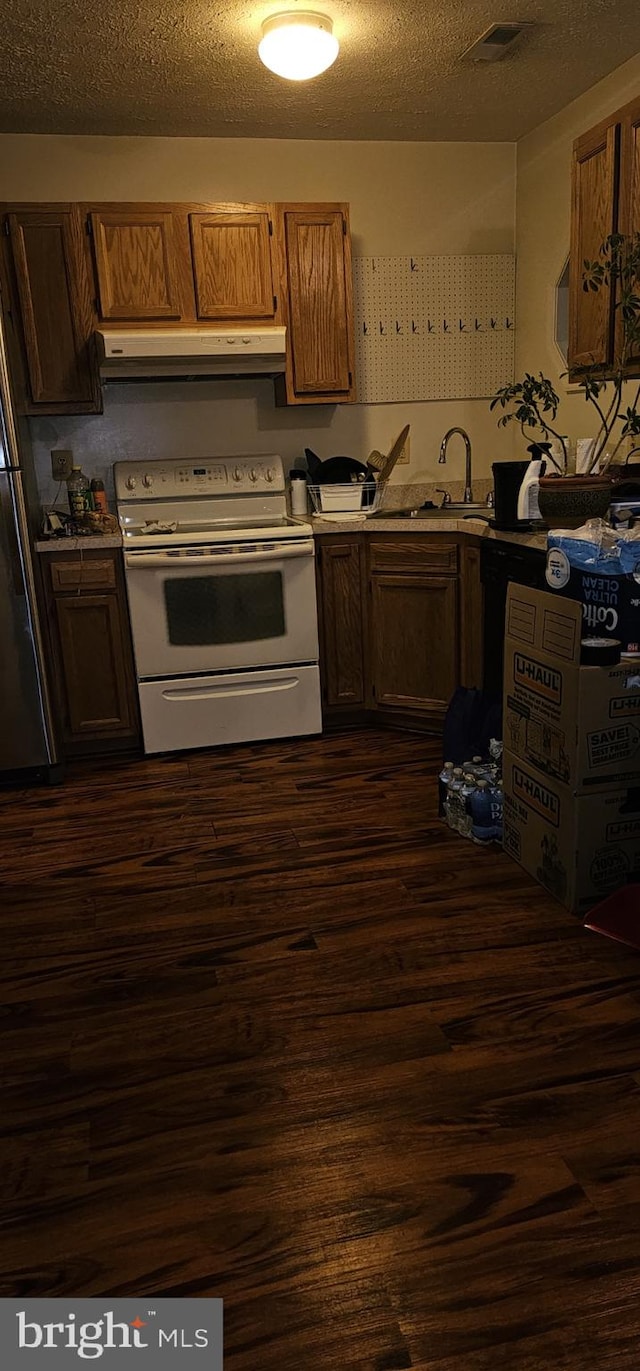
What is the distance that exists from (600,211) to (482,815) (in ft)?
6.39

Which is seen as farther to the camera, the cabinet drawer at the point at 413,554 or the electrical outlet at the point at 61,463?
the electrical outlet at the point at 61,463

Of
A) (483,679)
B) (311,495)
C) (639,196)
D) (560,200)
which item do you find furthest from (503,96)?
(483,679)

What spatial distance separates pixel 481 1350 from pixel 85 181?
13.3 feet

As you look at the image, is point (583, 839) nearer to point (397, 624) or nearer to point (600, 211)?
point (397, 624)

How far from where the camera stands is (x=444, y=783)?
9.43 feet

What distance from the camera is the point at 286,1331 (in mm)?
1266

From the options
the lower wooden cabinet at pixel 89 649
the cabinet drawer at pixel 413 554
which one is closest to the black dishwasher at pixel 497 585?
the cabinet drawer at pixel 413 554

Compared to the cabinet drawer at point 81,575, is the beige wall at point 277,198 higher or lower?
higher

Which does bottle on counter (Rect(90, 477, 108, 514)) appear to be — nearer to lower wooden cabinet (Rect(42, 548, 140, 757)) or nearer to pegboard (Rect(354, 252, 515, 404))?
lower wooden cabinet (Rect(42, 548, 140, 757))

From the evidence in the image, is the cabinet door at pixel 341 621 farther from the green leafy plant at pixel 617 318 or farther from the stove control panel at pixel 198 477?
the green leafy plant at pixel 617 318

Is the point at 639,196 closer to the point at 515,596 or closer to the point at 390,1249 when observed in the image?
the point at 515,596

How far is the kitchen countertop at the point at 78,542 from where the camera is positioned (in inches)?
135

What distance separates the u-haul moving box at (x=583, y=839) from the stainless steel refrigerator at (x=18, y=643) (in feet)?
6.04

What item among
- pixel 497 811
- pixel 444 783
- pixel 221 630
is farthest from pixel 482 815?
pixel 221 630
